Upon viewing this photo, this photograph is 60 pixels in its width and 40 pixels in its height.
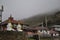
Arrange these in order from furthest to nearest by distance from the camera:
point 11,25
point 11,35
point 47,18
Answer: point 47,18, point 11,25, point 11,35

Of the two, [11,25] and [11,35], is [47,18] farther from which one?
[11,35]

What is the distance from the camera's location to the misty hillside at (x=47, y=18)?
3945 millimetres

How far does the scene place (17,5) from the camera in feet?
12.6

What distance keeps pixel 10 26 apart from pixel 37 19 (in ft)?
5.43

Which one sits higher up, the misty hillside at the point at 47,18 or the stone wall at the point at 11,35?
the misty hillside at the point at 47,18

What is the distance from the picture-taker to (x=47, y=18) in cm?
417

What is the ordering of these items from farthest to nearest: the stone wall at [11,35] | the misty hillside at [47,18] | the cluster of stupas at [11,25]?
the misty hillside at [47,18] < the cluster of stupas at [11,25] < the stone wall at [11,35]

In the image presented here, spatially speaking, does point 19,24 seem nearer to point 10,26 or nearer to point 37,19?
point 10,26

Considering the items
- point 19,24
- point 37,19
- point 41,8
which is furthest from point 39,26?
point 19,24

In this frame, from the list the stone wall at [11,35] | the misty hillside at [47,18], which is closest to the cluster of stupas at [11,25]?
the stone wall at [11,35]

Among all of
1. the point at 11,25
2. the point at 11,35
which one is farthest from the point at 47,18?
the point at 11,35

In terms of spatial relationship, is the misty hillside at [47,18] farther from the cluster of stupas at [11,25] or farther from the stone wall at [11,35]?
the stone wall at [11,35]

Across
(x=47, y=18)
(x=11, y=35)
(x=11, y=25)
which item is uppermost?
(x=47, y=18)

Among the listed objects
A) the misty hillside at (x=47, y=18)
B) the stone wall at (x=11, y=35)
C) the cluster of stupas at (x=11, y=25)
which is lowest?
the stone wall at (x=11, y=35)
